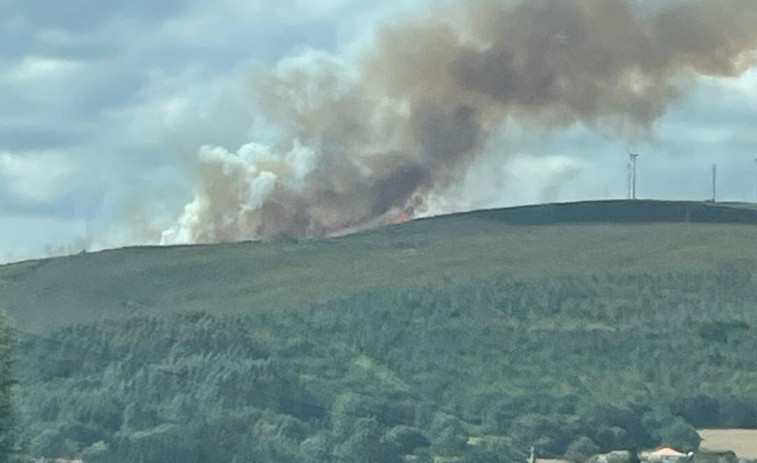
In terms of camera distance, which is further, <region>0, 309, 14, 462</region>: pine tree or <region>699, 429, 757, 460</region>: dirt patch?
<region>699, 429, 757, 460</region>: dirt patch

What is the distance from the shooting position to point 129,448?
19588 centimetres

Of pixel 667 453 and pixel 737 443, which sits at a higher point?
pixel 737 443

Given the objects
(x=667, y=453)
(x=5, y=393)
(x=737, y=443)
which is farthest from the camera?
(x=737, y=443)

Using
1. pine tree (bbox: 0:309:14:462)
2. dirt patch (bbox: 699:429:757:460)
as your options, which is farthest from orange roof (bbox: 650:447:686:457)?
pine tree (bbox: 0:309:14:462)

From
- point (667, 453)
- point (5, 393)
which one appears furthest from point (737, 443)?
point (5, 393)

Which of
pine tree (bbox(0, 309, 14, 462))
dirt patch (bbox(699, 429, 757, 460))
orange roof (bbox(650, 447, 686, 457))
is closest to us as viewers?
pine tree (bbox(0, 309, 14, 462))

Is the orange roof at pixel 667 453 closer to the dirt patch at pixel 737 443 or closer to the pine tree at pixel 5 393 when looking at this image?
the dirt patch at pixel 737 443

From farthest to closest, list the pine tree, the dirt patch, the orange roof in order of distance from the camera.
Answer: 1. the dirt patch
2. the orange roof
3. the pine tree

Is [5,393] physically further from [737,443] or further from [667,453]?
[737,443]

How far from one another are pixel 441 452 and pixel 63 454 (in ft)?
106

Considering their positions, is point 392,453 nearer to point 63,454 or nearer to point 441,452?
point 441,452

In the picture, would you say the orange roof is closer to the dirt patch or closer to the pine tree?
the dirt patch

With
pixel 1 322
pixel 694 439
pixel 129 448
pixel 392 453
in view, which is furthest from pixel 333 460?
pixel 1 322

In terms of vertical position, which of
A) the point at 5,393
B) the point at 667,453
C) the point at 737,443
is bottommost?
the point at 667,453
